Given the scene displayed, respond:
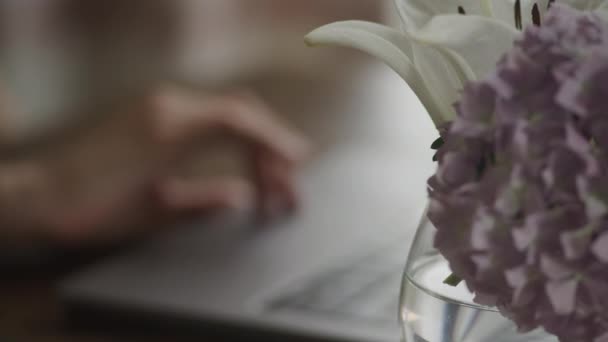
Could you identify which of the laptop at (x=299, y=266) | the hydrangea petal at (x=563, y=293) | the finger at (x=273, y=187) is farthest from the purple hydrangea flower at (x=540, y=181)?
the finger at (x=273, y=187)

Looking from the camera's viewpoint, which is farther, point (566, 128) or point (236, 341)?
point (236, 341)

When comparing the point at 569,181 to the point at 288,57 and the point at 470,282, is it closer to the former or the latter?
the point at 470,282

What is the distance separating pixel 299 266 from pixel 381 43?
0.31 m

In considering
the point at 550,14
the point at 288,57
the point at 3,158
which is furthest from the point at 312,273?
the point at 288,57

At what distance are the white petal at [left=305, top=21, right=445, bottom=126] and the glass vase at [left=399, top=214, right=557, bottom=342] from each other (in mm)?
44

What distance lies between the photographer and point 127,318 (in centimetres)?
51

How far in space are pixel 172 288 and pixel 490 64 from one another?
32 centimetres

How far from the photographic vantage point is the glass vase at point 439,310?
0.27 meters

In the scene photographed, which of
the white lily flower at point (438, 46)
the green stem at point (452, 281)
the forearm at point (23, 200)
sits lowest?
the green stem at point (452, 281)

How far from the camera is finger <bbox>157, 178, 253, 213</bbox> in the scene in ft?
2.21

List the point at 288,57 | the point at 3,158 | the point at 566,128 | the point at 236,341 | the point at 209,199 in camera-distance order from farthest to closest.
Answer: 1. the point at 288,57
2. the point at 3,158
3. the point at 209,199
4. the point at 236,341
5. the point at 566,128

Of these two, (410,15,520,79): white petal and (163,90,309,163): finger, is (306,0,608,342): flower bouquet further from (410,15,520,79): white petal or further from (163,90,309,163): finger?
(163,90,309,163): finger

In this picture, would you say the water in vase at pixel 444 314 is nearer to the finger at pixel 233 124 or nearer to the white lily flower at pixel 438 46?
the white lily flower at pixel 438 46

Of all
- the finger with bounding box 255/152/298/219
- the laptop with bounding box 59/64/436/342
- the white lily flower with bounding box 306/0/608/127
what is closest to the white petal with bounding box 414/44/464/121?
the white lily flower with bounding box 306/0/608/127
